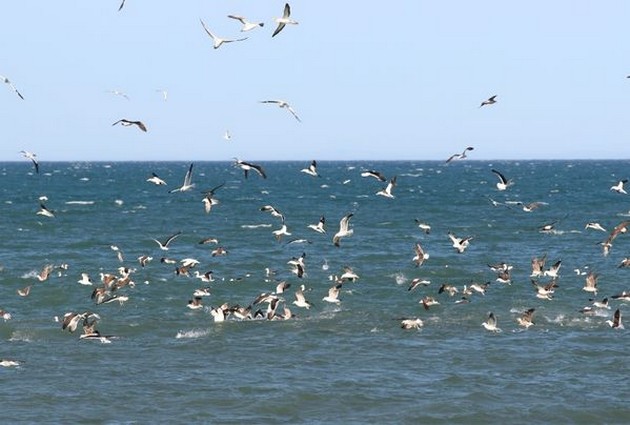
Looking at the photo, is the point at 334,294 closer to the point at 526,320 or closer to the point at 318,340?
the point at 318,340

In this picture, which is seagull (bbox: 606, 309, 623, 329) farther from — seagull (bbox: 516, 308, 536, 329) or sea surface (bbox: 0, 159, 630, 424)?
seagull (bbox: 516, 308, 536, 329)

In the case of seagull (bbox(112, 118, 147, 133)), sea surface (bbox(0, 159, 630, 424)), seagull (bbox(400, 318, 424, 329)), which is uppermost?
seagull (bbox(112, 118, 147, 133))

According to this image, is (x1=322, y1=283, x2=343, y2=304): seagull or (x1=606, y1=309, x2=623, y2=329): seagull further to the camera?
(x1=322, y1=283, x2=343, y2=304): seagull

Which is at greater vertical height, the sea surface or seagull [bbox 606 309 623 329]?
seagull [bbox 606 309 623 329]

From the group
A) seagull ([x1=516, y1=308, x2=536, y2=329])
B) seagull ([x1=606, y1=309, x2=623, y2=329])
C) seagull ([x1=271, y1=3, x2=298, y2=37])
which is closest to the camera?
seagull ([x1=271, y1=3, x2=298, y2=37])

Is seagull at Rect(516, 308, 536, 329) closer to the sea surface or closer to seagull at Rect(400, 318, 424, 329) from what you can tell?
the sea surface

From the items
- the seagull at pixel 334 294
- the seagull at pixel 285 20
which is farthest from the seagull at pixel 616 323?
the seagull at pixel 285 20

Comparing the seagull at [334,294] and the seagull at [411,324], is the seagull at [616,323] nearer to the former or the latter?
the seagull at [411,324]

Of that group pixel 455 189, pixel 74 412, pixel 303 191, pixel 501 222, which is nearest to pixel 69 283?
pixel 74 412

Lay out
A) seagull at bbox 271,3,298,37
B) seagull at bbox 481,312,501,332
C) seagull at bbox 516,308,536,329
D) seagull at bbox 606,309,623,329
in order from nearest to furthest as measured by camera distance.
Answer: seagull at bbox 271,3,298,37 → seagull at bbox 606,309,623,329 → seagull at bbox 481,312,501,332 → seagull at bbox 516,308,536,329

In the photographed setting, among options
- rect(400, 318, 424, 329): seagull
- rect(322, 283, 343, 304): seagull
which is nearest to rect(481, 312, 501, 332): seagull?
rect(400, 318, 424, 329): seagull

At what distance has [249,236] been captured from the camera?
7744 centimetres

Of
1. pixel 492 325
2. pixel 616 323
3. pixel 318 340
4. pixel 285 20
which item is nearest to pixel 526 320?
pixel 492 325

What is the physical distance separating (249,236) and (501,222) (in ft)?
77.1
